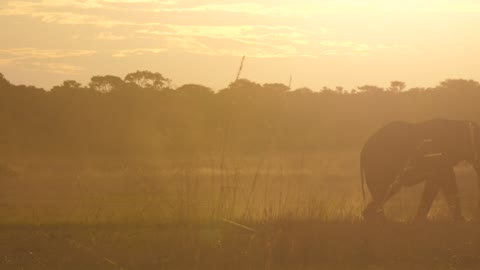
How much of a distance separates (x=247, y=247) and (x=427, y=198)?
4.42m

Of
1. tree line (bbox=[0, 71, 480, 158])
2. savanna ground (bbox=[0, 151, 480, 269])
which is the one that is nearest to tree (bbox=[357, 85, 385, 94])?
tree line (bbox=[0, 71, 480, 158])

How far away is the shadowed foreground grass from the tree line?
1196 cm

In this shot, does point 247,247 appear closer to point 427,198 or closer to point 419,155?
point 427,198

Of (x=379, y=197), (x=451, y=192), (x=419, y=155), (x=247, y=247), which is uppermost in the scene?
(x=419, y=155)

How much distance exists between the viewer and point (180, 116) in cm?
3612

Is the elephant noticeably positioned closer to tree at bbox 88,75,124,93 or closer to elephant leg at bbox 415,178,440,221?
elephant leg at bbox 415,178,440,221

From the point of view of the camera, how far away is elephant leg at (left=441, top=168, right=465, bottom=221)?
1298cm

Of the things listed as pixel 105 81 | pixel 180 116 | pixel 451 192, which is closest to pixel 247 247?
pixel 451 192

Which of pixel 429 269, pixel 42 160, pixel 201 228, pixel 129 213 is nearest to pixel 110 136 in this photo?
pixel 42 160

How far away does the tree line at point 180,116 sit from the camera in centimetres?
3020

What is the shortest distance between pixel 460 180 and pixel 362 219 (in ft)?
36.7

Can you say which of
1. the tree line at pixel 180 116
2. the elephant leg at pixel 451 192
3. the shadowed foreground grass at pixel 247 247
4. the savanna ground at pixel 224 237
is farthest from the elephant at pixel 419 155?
the tree line at pixel 180 116

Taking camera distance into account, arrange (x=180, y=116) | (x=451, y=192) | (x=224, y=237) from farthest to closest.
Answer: (x=180, y=116) < (x=451, y=192) < (x=224, y=237)

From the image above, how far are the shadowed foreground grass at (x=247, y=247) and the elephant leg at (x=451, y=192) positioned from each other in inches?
54.7
